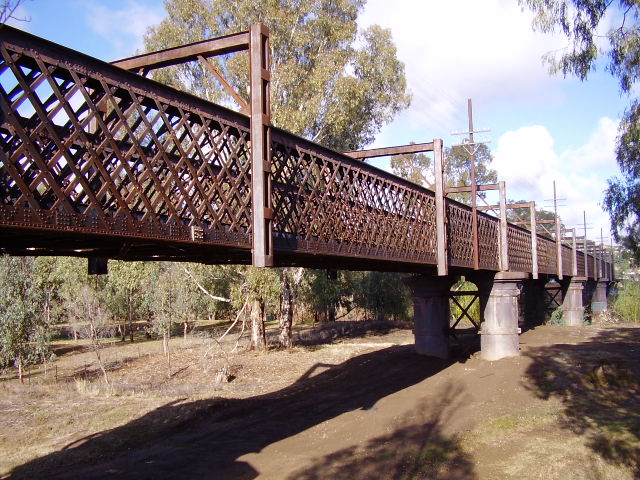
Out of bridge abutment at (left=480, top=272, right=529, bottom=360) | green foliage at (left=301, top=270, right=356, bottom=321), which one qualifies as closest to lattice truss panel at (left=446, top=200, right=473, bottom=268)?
bridge abutment at (left=480, top=272, right=529, bottom=360)

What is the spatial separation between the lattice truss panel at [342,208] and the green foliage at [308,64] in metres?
11.6

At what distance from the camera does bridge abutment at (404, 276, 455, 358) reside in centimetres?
1950

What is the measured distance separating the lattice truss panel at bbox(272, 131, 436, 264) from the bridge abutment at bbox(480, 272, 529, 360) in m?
7.09

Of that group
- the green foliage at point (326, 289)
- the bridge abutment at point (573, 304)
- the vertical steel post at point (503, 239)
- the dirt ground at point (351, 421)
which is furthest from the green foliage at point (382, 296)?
the vertical steel post at point (503, 239)

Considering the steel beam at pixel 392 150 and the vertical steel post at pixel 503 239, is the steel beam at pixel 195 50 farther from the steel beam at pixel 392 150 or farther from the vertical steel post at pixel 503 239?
the vertical steel post at pixel 503 239

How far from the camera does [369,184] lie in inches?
440

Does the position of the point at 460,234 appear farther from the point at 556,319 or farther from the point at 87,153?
the point at 556,319

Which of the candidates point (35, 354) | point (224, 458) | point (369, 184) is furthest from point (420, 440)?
point (35, 354)

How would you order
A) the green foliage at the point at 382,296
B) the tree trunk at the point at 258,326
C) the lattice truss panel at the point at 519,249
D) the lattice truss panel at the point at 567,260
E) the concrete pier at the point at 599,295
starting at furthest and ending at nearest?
the concrete pier at the point at 599,295 → the green foliage at the point at 382,296 → the lattice truss panel at the point at 567,260 → the tree trunk at the point at 258,326 → the lattice truss panel at the point at 519,249

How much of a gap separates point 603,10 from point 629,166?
1788 centimetres

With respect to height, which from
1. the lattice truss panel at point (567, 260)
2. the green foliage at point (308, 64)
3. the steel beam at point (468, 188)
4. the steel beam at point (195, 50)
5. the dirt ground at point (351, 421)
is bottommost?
the dirt ground at point (351, 421)

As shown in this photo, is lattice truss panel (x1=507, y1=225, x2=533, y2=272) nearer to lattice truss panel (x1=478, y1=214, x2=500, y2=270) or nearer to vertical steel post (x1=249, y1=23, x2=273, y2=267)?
lattice truss panel (x1=478, y1=214, x2=500, y2=270)

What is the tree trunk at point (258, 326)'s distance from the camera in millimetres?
25609

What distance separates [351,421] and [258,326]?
13.6 m
